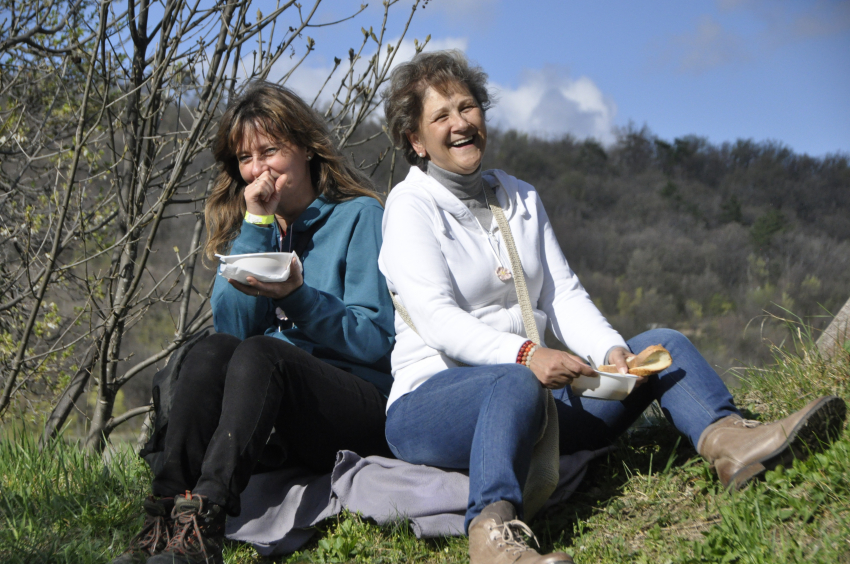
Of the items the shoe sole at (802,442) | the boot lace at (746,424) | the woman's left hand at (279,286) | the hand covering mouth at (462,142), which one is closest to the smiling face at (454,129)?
the hand covering mouth at (462,142)

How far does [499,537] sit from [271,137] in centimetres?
174

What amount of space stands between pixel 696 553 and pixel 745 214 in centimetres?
1773

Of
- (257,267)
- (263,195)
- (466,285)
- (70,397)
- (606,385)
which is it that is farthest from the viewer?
(70,397)

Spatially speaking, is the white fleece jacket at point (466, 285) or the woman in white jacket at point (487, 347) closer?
the woman in white jacket at point (487, 347)

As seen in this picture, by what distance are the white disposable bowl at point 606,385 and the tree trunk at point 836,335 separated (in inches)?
41.1

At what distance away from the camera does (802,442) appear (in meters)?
1.98

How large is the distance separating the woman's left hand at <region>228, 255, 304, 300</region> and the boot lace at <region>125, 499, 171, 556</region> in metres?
0.68

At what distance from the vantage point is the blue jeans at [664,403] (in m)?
2.16

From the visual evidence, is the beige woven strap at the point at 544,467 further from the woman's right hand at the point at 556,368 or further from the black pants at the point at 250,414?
the black pants at the point at 250,414

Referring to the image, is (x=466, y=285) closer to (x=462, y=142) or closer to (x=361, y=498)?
(x=462, y=142)

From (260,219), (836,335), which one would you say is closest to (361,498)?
(260,219)

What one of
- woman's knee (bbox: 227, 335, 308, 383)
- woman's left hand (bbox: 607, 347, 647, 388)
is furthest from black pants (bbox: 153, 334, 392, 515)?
woman's left hand (bbox: 607, 347, 647, 388)

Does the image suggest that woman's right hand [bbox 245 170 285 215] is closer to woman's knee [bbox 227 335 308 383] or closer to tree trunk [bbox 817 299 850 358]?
woman's knee [bbox 227 335 308 383]

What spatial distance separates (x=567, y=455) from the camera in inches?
95.3
